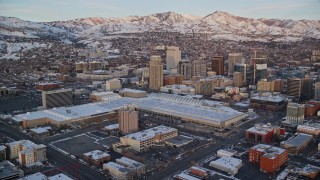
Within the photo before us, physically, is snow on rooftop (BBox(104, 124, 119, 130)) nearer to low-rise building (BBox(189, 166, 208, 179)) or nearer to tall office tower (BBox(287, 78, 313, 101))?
low-rise building (BBox(189, 166, 208, 179))

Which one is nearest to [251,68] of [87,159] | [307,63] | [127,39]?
[307,63]

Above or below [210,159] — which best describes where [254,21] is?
above

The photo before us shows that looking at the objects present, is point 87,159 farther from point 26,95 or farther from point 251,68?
point 251,68

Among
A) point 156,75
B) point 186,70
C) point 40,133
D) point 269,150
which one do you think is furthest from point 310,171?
point 186,70

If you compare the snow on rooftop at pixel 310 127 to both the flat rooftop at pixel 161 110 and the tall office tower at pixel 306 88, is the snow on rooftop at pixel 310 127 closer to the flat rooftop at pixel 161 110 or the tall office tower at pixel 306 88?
the flat rooftop at pixel 161 110

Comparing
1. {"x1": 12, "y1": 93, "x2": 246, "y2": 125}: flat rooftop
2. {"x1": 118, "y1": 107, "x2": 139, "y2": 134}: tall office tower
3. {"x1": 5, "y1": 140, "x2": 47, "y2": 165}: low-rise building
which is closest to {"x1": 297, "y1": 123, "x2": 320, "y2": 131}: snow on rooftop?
{"x1": 12, "y1": 93, "x2": 246, "y2": 125}: flat rooftop

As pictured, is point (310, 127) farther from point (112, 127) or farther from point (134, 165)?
point (112, 127)
